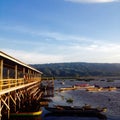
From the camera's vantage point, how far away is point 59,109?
48.2 metres

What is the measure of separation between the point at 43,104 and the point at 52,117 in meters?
13.0

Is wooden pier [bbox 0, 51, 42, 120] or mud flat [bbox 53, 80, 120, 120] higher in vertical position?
wooden pier [bbox 0, 51, 42, 120]

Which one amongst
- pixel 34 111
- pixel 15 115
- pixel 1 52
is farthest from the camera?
pixel 34 111

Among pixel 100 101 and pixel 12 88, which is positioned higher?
pixel 12 88

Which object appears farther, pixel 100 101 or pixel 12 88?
pixel 100 101

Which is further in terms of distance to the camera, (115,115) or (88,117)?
(115,115)

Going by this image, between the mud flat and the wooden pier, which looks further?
the mud flat

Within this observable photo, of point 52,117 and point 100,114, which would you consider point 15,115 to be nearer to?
point 52,117

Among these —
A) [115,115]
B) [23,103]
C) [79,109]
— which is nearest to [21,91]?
[23,103]

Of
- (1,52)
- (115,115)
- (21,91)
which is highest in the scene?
(1,52)

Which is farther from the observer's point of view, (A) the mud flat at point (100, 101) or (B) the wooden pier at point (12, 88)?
(A) the mud flat at point (100, 101)

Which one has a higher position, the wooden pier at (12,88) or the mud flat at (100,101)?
the wooden pier at (12,88)

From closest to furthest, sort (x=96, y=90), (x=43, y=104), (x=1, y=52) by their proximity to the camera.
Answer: (x=1, y=52) → (x=43, y=104) → (x=96, y=90)

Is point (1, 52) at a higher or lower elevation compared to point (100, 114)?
higher
